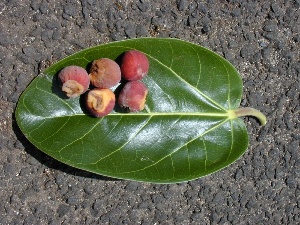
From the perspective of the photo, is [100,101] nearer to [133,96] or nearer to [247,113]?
[133,96]

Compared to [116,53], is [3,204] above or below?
below

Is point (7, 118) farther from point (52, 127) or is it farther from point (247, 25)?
point (247, 25)

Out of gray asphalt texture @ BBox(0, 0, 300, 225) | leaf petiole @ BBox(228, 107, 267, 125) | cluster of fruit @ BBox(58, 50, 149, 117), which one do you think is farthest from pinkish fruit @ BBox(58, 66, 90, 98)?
leaf petiole @ BBox(228, 107, 267, 125)

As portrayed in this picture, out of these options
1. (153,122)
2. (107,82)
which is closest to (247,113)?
(153,122)

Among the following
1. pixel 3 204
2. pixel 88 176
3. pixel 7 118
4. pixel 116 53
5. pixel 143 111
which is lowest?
pixel 3 204

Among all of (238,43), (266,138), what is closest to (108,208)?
(266,138)
